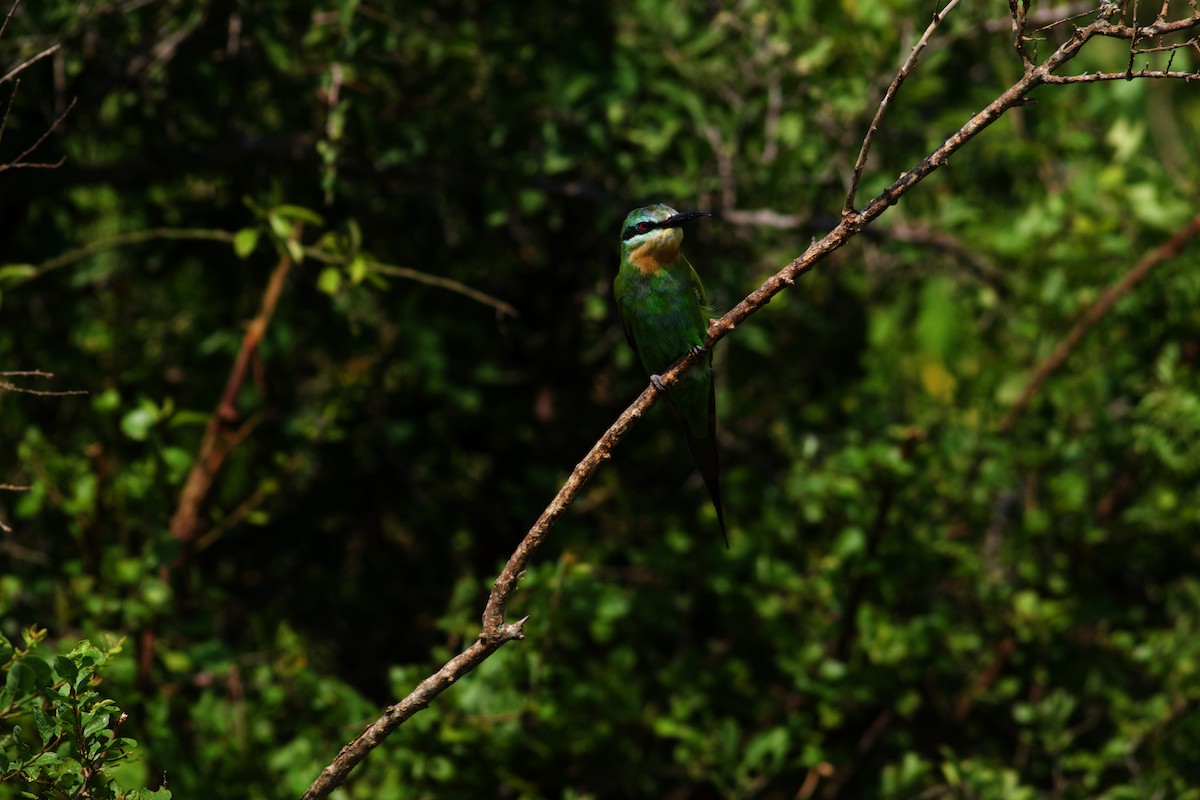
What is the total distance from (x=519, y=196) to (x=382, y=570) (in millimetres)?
1449

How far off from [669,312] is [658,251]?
0.54 ft

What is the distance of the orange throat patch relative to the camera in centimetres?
340

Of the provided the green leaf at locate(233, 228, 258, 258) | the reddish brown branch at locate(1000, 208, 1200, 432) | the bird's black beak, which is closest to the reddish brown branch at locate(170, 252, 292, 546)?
the green leaf at locate(233, 228, 258, 258)

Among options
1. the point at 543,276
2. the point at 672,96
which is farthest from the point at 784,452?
the point at 672,96

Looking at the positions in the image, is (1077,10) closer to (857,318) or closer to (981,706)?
(857,318)

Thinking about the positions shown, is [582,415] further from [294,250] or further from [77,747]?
[77,747]

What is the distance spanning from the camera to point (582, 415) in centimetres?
459

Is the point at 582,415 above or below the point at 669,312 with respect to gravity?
below

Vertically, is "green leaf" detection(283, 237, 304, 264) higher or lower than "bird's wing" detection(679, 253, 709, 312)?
higher

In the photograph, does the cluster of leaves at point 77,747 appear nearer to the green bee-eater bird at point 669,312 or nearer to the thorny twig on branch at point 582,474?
the thorny twig on branch at point 582,474

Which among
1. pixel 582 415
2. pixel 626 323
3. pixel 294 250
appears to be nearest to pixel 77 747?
pixel 294 250

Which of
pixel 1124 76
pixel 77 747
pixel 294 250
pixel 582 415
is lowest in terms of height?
pixel 582 415

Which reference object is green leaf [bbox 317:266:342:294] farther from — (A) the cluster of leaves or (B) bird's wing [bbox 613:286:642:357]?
(A) the cluster of leaves

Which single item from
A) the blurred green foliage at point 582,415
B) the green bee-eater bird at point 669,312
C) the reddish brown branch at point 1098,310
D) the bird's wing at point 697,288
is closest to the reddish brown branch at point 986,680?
the blurred green foliage at point 582,415
